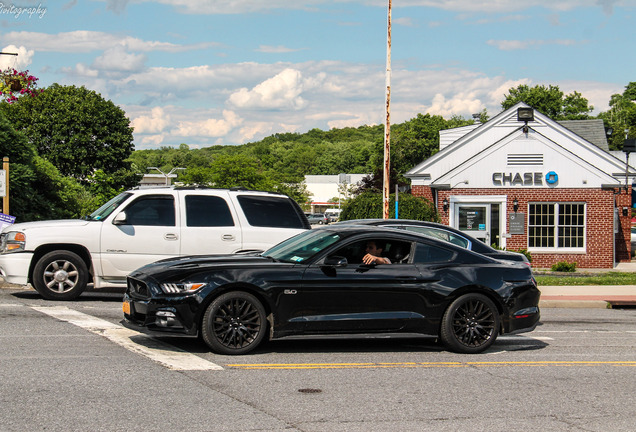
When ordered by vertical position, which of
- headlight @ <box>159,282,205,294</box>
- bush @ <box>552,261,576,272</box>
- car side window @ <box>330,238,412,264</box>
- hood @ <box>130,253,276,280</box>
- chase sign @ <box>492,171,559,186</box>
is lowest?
bush @ <box>552,261,576,272</box>

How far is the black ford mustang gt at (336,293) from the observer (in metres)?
8.45

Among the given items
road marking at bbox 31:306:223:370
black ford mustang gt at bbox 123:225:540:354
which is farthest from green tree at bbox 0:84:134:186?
black ford mustang gt at bbox 123:225:540:354

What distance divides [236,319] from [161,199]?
533 centimetres

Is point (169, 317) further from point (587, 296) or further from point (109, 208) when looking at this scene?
point (587, 296)

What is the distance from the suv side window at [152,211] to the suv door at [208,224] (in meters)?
0.24

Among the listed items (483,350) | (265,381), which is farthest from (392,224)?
(265,381)

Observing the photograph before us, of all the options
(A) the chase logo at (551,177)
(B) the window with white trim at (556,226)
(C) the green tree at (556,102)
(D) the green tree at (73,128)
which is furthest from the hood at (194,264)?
(C) the green tree at (556,102)

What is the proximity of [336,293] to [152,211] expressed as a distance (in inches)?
217

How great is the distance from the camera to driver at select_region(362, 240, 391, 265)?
9109 mm

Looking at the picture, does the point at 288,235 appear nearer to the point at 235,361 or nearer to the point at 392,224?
the point at 392,224

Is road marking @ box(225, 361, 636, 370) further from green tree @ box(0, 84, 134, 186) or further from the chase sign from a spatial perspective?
green tree @ box(0, 84, 134, 186)

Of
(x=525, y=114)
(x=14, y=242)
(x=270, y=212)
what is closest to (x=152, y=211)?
(x=270, y=212)

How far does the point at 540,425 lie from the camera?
6156 mm

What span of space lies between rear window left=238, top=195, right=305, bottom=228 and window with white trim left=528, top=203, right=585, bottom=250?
67.5 ft
